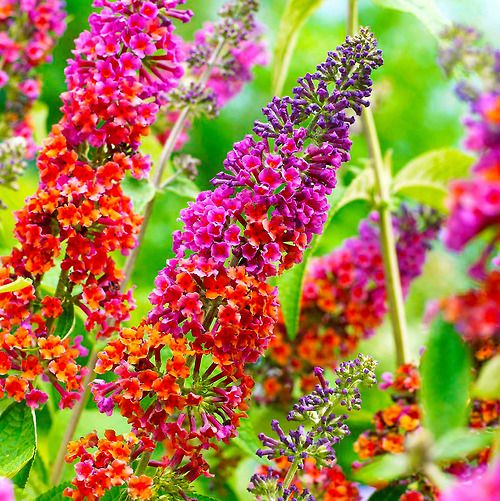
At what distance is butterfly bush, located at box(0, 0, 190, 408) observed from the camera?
0.75 metres

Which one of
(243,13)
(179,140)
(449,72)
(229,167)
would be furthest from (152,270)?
(229,167)

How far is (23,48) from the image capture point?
1232 millimetres

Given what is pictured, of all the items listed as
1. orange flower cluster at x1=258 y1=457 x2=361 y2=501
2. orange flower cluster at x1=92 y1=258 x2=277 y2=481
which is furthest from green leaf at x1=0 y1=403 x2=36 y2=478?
orange flower cluster at x1=258 y1=457 x2=361 y2=501

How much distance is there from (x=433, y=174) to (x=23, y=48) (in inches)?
24.1

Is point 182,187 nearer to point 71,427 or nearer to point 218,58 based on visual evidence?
point 218,58

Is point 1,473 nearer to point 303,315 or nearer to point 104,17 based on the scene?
point 104,17

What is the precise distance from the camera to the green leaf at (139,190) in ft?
3.04

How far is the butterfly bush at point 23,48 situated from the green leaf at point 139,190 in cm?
28

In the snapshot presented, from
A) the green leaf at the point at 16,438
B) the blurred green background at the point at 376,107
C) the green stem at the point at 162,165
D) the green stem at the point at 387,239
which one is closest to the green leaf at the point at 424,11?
the green stem at the point at 387,239

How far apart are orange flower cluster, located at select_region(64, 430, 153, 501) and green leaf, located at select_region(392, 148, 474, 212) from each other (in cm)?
55

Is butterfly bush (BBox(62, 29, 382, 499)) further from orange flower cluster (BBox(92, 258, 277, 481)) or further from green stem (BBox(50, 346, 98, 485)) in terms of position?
green stem (BBox(50, 346, 98, 485))

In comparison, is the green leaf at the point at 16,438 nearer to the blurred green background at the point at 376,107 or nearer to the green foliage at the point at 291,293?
the green foliage at the point at 291,293

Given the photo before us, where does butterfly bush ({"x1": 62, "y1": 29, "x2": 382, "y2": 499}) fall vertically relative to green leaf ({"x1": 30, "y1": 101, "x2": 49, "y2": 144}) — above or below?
below

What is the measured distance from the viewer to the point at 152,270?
1503mm
